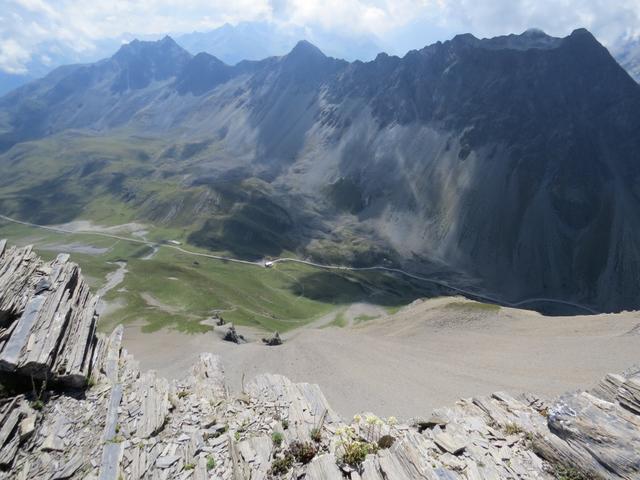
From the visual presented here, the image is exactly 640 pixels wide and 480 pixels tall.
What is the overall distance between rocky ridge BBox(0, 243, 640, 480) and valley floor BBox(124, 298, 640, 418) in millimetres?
18040

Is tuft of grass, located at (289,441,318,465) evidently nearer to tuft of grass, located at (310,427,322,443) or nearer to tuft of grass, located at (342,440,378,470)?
tuft of grass, located at (310,427,322,443)

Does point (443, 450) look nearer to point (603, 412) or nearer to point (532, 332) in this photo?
point (603, 412)

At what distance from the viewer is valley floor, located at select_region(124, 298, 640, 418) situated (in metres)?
45.9

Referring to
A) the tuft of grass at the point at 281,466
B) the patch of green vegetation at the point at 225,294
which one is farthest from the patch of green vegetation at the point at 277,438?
the patch of green vegetation at the point at 225,294

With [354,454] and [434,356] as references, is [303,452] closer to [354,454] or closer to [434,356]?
[354,454]

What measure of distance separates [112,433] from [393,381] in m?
35.4

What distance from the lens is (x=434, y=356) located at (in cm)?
6041

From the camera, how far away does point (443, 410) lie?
27.5 metres

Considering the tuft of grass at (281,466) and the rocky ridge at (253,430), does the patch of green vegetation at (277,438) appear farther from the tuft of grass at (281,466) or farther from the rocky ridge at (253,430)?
the tuft of grass at (281,466)

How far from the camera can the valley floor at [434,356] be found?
45938 mm

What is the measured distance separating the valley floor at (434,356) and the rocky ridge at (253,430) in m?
18.0

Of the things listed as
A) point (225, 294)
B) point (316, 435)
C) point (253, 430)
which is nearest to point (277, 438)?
point (316, 435)

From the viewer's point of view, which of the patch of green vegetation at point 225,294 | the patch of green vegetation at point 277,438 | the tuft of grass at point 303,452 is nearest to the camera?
the tuft of grass at point 303,452

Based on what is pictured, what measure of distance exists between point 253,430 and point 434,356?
143 ft
